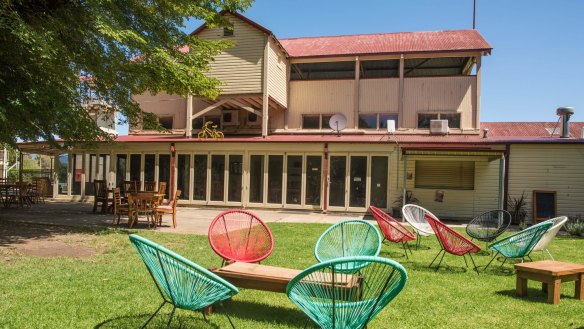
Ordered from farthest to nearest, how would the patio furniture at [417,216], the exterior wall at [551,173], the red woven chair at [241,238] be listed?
1. the exterior wall at [551,173]
2. the patio furniture at [417,216]
3. the red woven chair at [241,238]

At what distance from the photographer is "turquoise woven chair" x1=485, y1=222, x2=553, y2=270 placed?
6.26 meters

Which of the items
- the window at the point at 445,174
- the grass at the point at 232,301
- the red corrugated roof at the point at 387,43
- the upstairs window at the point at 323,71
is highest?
the red corrugated roof at the point at 387,43

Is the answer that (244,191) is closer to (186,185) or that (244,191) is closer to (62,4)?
(186,185)

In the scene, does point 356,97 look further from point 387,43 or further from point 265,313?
point 265,313

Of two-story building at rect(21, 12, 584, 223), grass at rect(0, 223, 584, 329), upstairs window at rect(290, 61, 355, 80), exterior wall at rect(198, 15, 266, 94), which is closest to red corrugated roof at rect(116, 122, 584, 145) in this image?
two-story building at rect(21, 12, 584, 223)

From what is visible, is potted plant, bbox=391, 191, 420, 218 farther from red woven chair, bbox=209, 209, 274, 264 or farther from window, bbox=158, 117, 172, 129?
window, bbox=158, 117, 172, 129

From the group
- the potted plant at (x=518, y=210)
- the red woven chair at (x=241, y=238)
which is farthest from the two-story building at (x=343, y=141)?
the red woven chair at (x=241, y=238)

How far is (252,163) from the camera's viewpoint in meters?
17.3

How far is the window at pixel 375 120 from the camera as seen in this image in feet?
63.0

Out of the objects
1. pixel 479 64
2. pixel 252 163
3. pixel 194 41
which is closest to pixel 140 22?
pixel 194 41

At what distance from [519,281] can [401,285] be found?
3.43m

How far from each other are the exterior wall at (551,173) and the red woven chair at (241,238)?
12.7m

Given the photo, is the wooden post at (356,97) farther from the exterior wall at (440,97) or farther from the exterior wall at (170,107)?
the exterior wall at (170,107)

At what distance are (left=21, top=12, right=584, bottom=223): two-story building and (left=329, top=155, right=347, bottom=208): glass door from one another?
0.04 m
